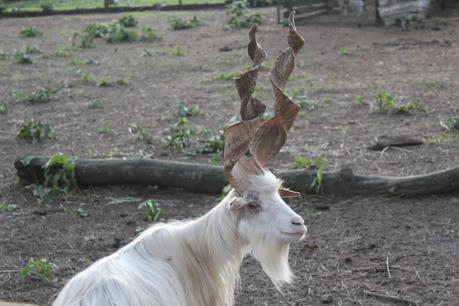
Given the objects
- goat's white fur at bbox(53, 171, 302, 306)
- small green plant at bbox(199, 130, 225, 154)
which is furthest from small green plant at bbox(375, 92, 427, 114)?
goat's white fur at bbox(53, 171, 302, 306)

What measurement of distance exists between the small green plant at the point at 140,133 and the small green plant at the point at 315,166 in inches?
85.8

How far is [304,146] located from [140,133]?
6.93 ft

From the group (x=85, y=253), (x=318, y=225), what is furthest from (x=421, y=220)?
(x=85, y=253)

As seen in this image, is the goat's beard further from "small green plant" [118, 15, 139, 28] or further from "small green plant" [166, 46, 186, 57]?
"small green plant" [118, 15, 139, 28]

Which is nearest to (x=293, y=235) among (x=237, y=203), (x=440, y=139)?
(x=237, y=203)

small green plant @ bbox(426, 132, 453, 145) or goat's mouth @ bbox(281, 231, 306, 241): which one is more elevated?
goat's mouth @ bbox(281, 231, 306, 241)

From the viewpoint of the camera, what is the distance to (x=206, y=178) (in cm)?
711

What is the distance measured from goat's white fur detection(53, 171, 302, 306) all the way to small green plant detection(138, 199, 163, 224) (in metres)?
2.34

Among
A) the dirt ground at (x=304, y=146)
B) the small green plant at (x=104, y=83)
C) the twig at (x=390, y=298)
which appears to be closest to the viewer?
the twig at (x=390, y=298)

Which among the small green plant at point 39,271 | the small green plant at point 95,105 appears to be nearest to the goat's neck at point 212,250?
the small green plant at point 39,271

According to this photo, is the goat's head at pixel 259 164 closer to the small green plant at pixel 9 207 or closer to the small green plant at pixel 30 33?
the small green plant at pixel 9 207

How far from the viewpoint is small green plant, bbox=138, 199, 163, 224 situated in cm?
659

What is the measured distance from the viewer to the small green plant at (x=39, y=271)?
5570 millimetres

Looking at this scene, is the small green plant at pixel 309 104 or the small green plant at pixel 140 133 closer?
the small green plant at pixel 140 133
